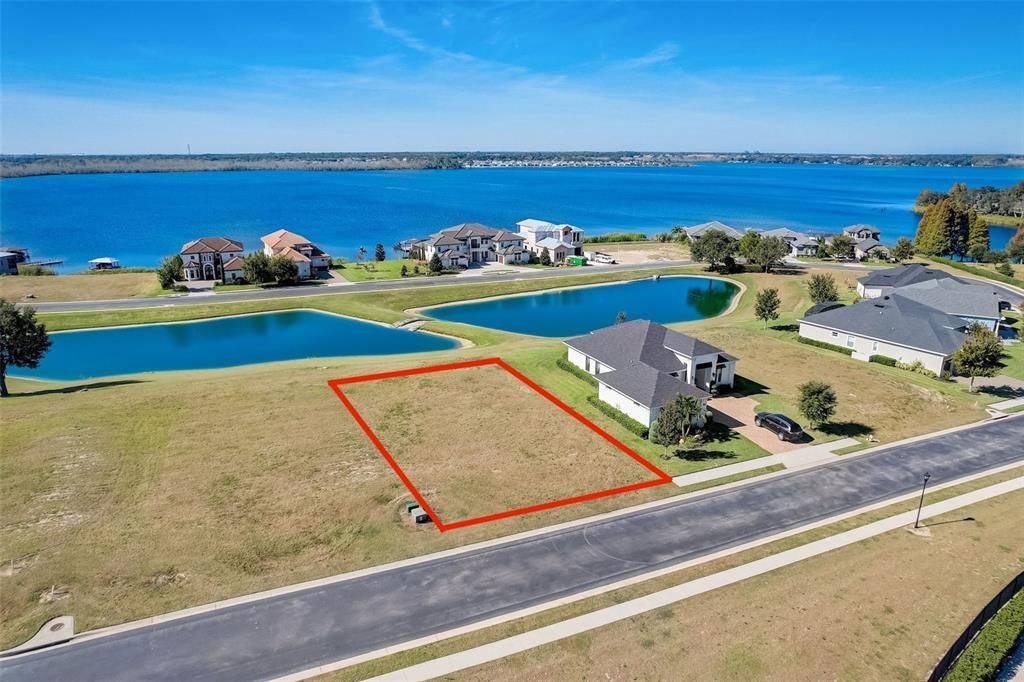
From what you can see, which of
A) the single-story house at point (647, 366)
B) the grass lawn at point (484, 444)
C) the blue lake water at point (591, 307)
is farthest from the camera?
the blue lake water at point (591, 307)

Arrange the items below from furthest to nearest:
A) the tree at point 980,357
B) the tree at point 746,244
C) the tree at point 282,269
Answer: the tree at point 746,244 < the tree at point 282,269 < the tree at point 980,357

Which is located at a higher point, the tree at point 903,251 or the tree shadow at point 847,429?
the tree at point 903,251

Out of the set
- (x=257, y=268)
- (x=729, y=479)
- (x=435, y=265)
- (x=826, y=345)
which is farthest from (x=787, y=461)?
(x=257, y=268)

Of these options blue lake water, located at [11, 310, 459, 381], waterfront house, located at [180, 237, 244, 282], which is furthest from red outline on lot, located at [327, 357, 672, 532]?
waterfront house, located at [180, 237, 244, 282]

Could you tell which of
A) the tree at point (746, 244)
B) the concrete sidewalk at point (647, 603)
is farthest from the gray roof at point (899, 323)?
the tree at point (746, 244)

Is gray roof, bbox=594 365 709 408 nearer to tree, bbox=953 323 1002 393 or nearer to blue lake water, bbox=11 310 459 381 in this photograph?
tree, bbox=953 323 1002 393

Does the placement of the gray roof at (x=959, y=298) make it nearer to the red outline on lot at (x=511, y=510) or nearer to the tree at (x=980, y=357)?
the tree at (x=980, y=357)

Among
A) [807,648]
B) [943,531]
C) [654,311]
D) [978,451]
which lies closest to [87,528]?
[807,648]
